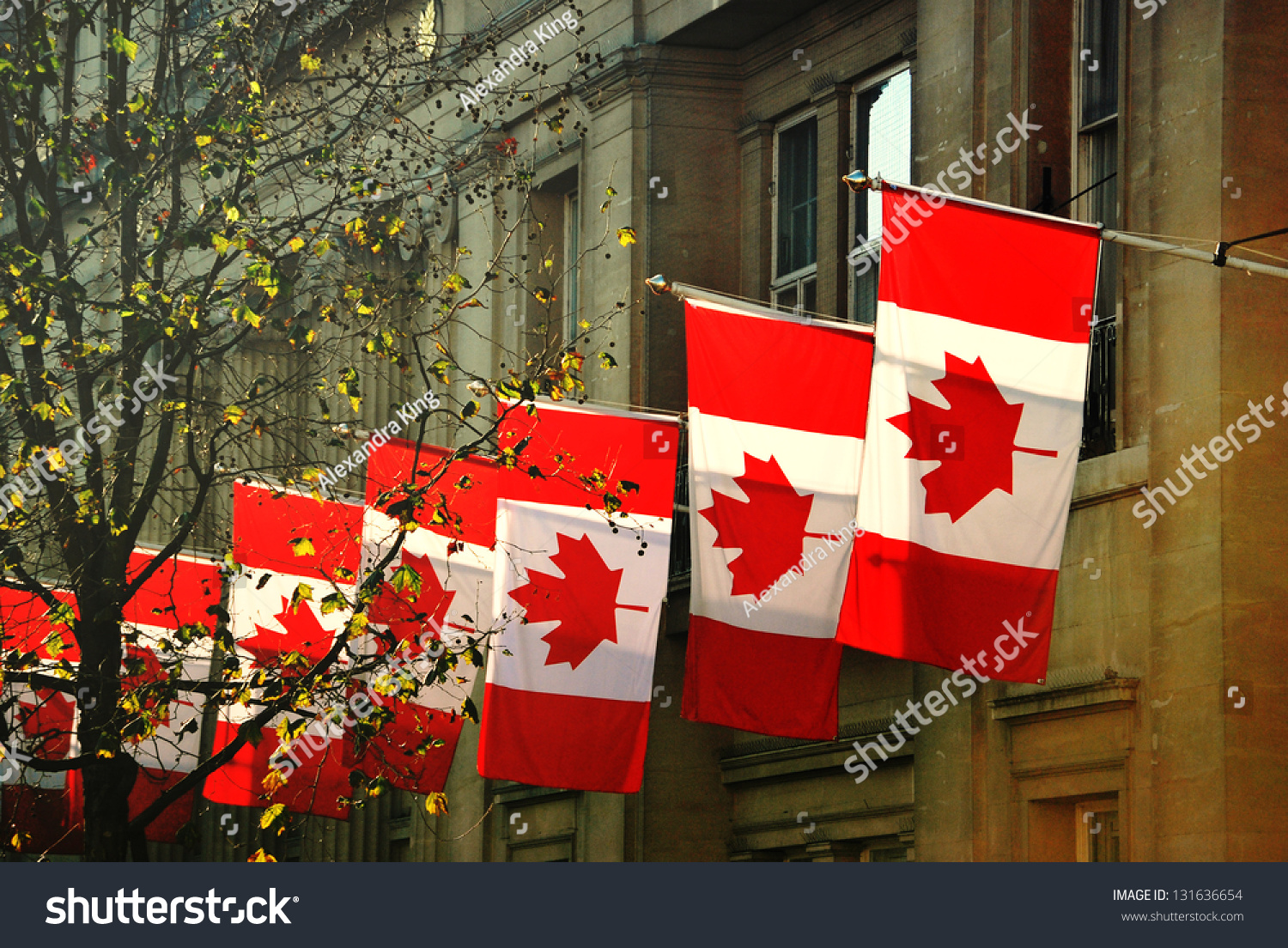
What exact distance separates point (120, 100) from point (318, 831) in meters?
15.3

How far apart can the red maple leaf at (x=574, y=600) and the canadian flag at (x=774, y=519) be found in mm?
1724

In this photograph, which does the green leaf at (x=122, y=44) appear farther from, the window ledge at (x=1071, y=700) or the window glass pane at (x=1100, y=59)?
the window ledge at (x=1071, y=700)

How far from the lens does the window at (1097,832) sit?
14742 millimetres

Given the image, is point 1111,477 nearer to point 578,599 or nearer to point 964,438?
point 964,438

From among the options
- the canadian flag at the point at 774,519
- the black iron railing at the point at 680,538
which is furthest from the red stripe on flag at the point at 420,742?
the black iron railing at the point at 680,538

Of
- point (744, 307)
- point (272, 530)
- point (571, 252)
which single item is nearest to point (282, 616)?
point (272, 530)

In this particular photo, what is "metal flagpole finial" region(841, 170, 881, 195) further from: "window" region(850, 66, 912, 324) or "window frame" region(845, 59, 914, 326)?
"window frame" region(845, 59, 914, 326)

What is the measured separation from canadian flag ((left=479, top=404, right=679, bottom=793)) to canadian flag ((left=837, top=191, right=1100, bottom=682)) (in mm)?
4012

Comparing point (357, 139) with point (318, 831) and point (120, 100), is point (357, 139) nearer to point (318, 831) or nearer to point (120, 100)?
point (120, 100)

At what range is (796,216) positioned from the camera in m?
21.4

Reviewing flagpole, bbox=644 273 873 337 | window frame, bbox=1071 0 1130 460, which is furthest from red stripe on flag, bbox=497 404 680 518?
window frame, bbox=1071 0 1130 460

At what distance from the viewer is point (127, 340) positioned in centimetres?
1537

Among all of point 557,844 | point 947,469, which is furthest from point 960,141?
point 557,844

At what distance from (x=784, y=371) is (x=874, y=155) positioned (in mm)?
5639
